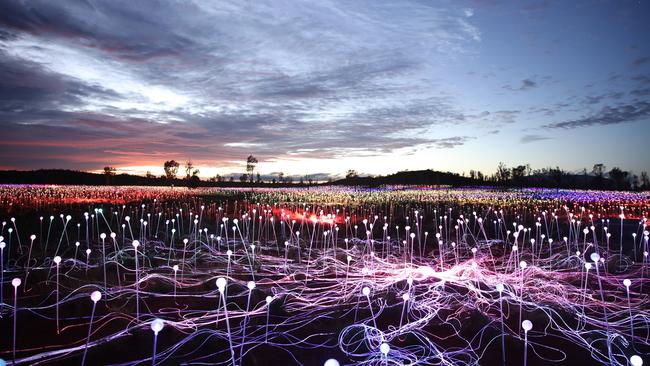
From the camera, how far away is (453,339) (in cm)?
500

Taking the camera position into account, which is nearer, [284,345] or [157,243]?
[284,345]

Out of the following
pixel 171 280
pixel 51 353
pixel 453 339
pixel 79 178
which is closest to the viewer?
pixel 51 353

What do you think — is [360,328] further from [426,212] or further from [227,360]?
[426,212]

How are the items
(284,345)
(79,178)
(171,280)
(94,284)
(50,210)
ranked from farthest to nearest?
(79,178) < (50,210) < (171,280) < (94,284) < (284,345)

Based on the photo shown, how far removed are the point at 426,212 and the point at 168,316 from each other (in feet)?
51.8

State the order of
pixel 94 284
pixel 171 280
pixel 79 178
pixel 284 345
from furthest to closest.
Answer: pixel 79 178 < pixel 171 280 < pixel 94 284 < pixel 284 345

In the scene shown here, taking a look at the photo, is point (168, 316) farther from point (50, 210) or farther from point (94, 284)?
point (50, 210)

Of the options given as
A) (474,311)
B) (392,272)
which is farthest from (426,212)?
(474,311)

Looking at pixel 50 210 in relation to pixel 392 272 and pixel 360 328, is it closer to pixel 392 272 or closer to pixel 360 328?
pixel 392 272

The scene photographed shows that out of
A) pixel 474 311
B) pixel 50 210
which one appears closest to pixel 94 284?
pixel 474 311

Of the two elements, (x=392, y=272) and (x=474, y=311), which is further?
(x=392, y=272)

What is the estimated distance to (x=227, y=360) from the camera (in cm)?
426

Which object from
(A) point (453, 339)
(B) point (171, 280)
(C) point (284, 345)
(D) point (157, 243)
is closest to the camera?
(C) point (284, 345)

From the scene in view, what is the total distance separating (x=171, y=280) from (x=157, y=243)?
4.25 meters
